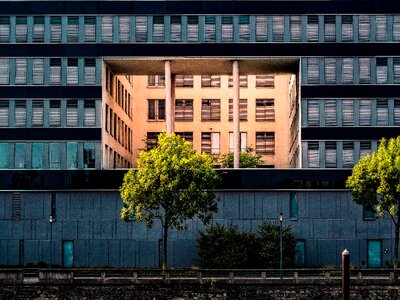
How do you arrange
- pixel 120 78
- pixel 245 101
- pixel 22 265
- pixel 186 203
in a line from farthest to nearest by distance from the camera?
pixel 245 101
pixel 120 78
pixel 22 265
pixel 186 203

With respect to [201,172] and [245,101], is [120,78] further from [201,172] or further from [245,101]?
[201,172]

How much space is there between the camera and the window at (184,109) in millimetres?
107750

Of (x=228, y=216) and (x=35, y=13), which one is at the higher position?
(x=35, y=13)

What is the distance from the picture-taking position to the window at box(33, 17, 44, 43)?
272 feet

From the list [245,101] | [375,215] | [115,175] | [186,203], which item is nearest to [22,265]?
[115,175]

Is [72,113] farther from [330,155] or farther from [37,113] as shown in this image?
[330,155]

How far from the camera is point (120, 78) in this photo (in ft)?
313

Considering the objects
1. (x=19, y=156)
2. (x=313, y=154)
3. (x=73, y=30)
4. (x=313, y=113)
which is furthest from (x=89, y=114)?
(x=313, y=154)

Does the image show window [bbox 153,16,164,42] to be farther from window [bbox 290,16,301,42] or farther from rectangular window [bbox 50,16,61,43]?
window [bbox 290,16,301,42]

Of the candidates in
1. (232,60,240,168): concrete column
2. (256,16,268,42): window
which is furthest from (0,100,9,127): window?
(256,16,268,42): window

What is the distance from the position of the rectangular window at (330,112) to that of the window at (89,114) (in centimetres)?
2093

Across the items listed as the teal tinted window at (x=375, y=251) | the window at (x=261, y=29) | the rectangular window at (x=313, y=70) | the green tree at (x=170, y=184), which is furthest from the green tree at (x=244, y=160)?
the green tree at (x=170, y=184)

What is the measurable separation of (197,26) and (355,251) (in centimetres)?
2476

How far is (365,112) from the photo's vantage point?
82438 mm
